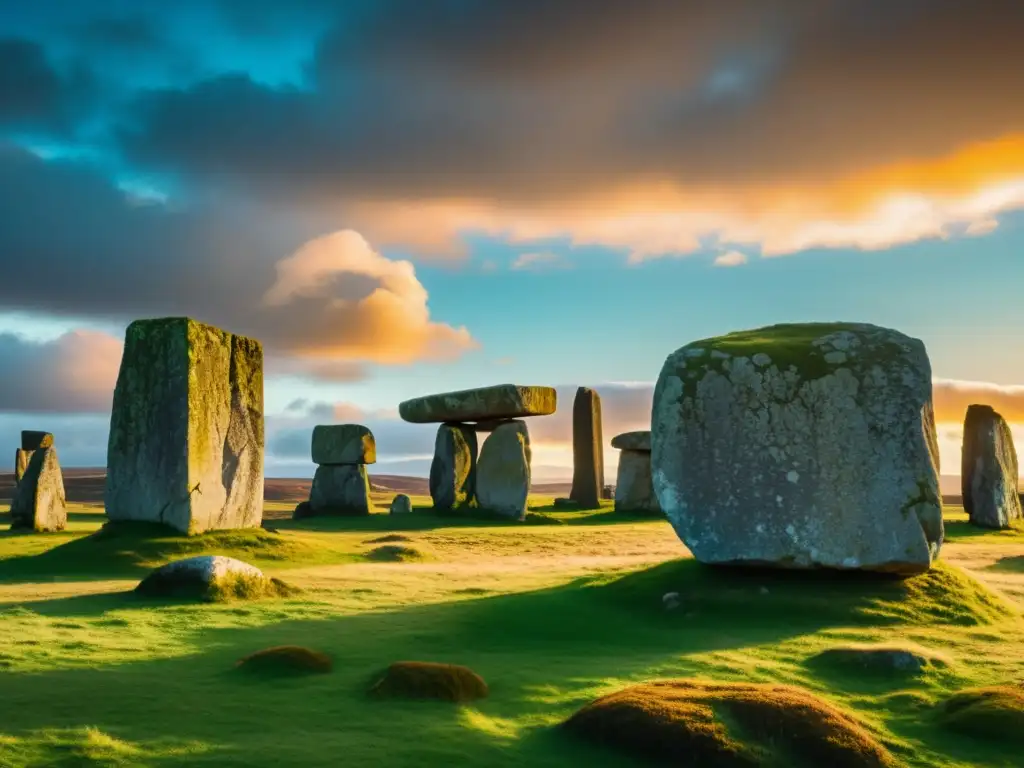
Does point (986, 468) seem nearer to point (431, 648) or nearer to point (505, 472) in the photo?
point (505, 472)

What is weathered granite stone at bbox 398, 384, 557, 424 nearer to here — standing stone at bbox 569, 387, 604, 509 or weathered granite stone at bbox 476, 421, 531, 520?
weathered granite stone at bbox 476, 421, 531, 520

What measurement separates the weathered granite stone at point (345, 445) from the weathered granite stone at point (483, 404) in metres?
1.79

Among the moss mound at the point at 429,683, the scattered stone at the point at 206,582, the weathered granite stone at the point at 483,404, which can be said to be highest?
the weathered granite stone at the point at 483,404

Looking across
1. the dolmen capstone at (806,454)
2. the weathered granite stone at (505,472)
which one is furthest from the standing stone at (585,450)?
the dolmen capstone at (806,454)

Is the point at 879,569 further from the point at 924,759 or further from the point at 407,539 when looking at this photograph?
the point at 407,539

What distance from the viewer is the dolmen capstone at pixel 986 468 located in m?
23.8

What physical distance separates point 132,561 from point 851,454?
10354 millimetres

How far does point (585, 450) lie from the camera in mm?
32500

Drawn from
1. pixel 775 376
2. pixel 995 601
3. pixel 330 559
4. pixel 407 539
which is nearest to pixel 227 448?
pixel 330 559

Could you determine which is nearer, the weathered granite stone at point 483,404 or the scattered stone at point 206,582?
the scattered stone at point 206,582

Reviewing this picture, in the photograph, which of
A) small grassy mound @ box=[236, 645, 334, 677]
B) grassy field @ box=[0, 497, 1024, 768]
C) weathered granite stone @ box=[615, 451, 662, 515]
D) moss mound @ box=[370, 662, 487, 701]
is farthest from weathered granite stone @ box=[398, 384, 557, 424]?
moss mound @ box=[370, 662, 487, 701]

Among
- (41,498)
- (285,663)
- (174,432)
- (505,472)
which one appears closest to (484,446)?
(505,472)

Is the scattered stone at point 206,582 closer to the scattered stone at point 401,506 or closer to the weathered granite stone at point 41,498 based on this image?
the weathered granite stone at point 41,498

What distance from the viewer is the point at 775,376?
1138 cm
